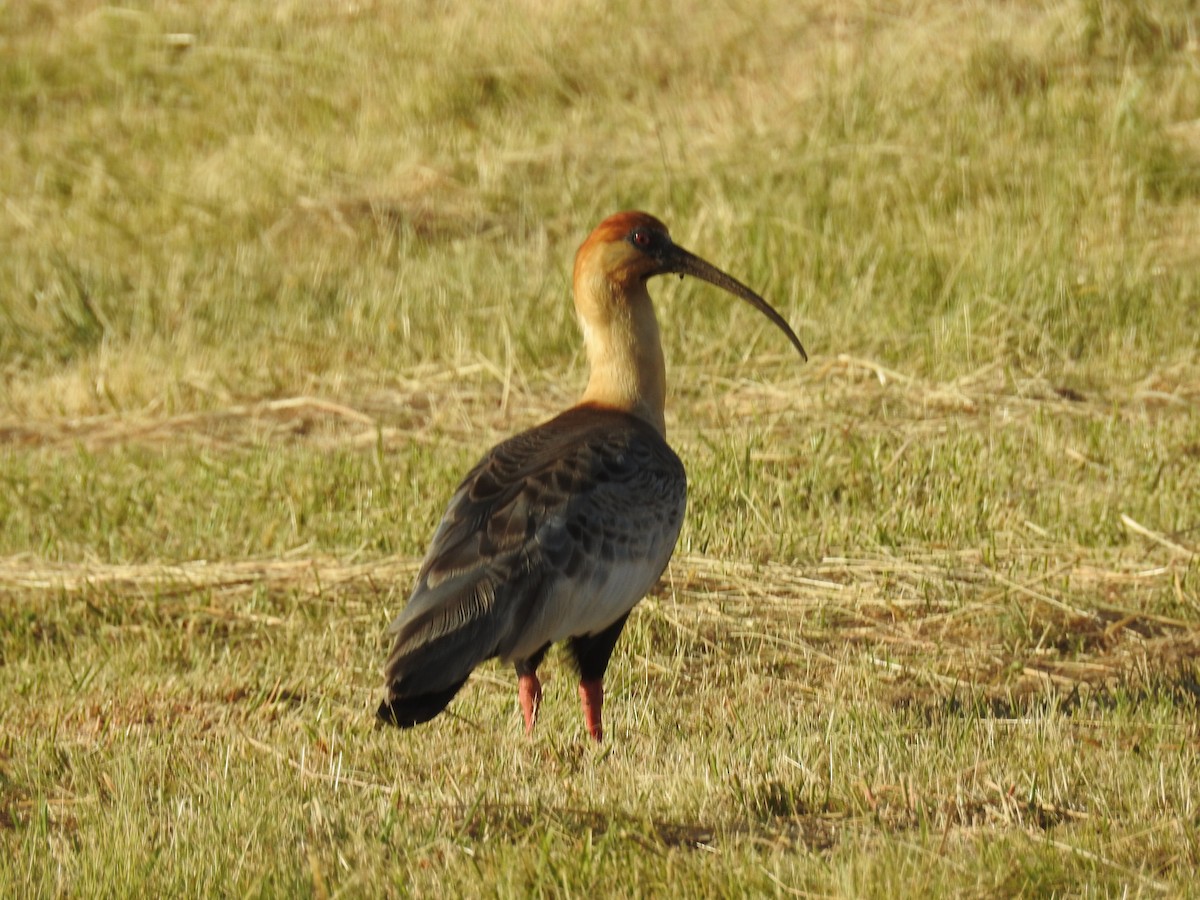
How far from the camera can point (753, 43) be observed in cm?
1347

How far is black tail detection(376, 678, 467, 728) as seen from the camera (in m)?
4.50

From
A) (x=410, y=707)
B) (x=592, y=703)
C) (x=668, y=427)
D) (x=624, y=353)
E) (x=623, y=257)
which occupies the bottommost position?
(x=668, y=427)

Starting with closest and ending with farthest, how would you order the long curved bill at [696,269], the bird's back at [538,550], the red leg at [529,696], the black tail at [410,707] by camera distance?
1. the black tail at [410,707]
2. the bird's back at [538,550]
3. the red leg at [529,696]
4. the long curved bill at [696,269]

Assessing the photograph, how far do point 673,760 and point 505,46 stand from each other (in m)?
9.82

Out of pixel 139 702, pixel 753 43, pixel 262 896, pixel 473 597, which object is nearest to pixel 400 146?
pixel 753 43

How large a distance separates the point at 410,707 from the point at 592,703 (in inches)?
32.9

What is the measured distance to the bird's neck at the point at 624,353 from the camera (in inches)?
226

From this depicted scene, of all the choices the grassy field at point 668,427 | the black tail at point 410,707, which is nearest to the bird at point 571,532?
the black tail at point 410,707

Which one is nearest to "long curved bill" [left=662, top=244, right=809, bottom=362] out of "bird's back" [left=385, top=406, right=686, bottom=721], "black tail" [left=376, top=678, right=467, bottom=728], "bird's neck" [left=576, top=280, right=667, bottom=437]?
"bird's neck" [left=576, top=280, right=667, bottom=437]

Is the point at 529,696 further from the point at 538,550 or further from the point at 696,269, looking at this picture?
the point at 696,269

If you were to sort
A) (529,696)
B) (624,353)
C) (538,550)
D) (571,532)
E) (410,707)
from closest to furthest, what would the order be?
(410,707)
(538,550)
(571,532)
(529,696)
(624,353)

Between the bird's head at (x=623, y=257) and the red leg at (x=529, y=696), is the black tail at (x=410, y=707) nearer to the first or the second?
the red leg at (x=529, y=696)

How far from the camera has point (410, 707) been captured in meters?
4.52

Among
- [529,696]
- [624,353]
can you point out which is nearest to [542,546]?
[529,696]
